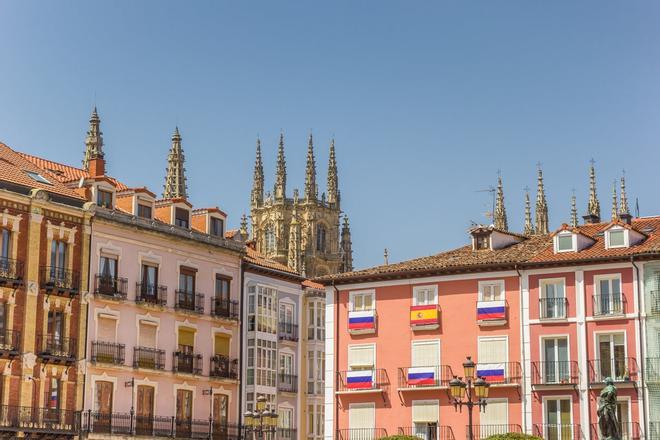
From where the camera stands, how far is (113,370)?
69.2m

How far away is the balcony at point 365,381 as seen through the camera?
2788 inches

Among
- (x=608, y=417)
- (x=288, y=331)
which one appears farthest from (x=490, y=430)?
(x=288, y=331)

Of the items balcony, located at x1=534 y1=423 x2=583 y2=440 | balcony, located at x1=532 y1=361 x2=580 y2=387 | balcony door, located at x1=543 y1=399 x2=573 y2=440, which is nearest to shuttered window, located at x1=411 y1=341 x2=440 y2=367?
balcony, located at x1=532 y1=361 x2=580 y2=387

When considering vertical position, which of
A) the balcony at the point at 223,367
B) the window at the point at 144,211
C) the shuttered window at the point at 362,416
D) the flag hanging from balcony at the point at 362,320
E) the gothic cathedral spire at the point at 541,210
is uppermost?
the gothic cathedral spire at the point at 541,210

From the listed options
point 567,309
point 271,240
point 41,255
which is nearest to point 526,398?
point 567,309

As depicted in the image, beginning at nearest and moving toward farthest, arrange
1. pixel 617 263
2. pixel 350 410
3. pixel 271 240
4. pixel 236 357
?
1. pixel 617 263
2. pixel 350 410
3. pixel 236 357
4. pixel 271 240

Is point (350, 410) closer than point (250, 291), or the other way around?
point (350, 410)

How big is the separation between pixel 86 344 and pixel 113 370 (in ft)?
6.95

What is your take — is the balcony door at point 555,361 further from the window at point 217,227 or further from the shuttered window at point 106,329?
the shuttered window at point 106,329

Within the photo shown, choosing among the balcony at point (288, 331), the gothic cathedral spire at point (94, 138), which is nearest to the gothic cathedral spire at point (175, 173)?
the gothic cathedral spire at point (94, 138)

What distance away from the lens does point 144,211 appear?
73.4 meters

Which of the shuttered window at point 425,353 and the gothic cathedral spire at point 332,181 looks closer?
the shuttered window at point 425,353

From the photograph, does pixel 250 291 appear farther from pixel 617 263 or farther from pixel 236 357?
pixel 617 263

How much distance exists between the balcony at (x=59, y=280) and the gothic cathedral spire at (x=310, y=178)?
121 m
